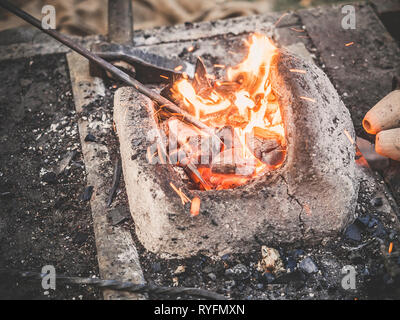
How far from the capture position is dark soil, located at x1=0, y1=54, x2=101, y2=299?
2.38 m

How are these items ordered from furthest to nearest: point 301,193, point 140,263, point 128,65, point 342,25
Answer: point 342,25
point 128,65
point 140,263
point 301,193

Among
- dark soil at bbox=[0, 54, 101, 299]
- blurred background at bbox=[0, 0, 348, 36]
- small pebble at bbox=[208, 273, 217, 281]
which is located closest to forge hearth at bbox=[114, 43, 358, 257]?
small pebble at bbox=[208, 273, 217, 281]

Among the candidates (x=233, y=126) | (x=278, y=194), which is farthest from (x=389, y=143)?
(x=233, y=126)

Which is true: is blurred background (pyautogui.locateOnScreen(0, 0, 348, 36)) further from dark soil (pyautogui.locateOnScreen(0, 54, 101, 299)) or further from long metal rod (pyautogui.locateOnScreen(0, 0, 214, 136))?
long metal rod (pyautogui.locateOnScreen(0, 0, 214, 136))

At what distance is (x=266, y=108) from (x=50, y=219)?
181cm

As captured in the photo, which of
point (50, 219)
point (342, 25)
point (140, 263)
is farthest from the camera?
point (342, 25)

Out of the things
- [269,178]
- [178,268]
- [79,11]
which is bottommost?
[178,268]

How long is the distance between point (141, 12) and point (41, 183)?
2.50 meters

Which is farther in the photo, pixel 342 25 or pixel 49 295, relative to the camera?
pixel 342 25

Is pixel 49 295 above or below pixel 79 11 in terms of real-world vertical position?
below

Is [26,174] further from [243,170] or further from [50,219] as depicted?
[243,170]

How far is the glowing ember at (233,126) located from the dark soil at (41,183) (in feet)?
3.06

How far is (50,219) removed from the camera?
103 inches
